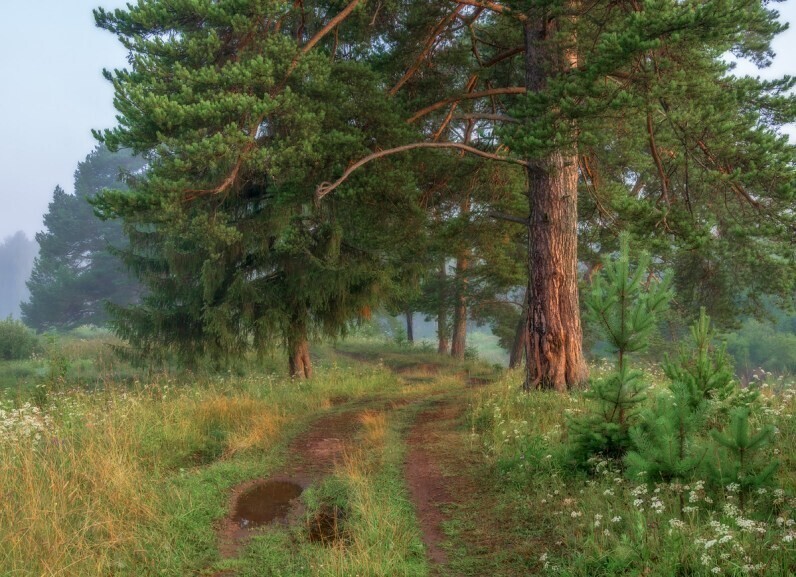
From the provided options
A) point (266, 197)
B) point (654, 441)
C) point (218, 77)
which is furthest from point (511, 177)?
point (654, 441)

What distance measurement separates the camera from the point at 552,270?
10016 millimetres

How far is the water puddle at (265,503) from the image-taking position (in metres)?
5.45

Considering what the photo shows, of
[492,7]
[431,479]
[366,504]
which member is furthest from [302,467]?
[492,7]

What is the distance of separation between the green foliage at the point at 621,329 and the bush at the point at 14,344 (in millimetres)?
28704

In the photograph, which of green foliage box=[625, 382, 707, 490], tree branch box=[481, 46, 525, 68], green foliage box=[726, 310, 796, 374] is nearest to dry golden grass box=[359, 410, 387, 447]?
green foliage box=[625, 382, 707, 490]

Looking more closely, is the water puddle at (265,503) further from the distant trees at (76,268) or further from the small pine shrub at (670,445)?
the distant trees at (76,268)

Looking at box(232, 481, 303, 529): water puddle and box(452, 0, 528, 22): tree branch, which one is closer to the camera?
box(232, 481, 303, 529): water puddle

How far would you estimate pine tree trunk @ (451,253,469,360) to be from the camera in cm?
2208

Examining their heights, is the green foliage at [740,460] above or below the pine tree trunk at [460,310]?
below

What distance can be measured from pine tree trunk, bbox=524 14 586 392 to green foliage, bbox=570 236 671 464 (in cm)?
454

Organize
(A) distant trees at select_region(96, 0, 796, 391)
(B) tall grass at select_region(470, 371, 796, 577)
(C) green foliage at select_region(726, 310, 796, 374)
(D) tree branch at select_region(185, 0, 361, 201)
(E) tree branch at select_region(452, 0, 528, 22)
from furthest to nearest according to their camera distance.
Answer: (C) green foliage at select_region(726, 310, 796, 374) → (E) tree branch at select_region(452, 0, 528, 22) → (D) tree branch at select_region(185, 0, 361, 201) → (A) distant trees at select_region(96, 0, 796, 391) → (B) tall grass at select_region(470, 371, 796, 577)

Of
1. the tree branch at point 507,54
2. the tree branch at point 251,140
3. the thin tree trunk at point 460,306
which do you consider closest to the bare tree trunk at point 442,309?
the thin tree trunk at point 460,306

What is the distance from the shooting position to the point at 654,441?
478 centimetres

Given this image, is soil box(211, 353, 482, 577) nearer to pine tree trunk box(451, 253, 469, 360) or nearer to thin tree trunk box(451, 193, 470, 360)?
thin tree trunk box(451, 193, 470, 360)
